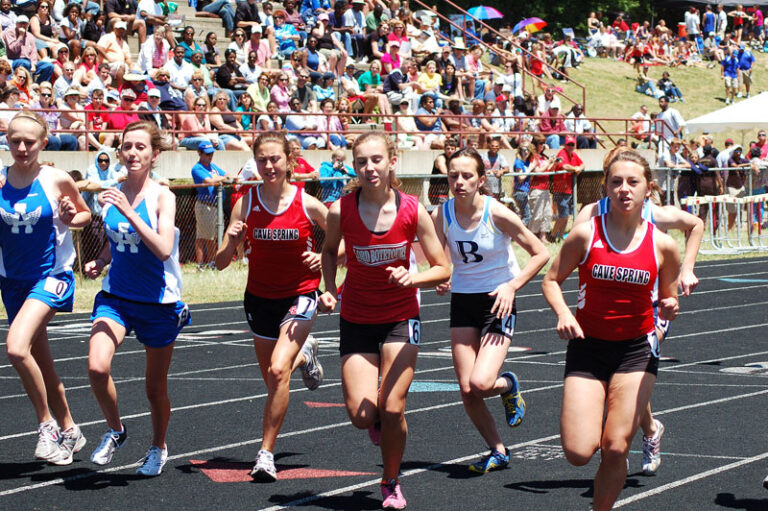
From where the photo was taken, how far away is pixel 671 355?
11.5 m

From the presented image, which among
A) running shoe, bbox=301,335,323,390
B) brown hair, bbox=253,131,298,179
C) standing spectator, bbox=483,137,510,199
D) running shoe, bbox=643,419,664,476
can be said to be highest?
brown hair, bbox=253,131,298,179

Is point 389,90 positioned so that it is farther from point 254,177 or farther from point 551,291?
point 551,291

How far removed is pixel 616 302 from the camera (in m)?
5.48

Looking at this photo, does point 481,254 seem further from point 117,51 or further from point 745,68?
point 745,68

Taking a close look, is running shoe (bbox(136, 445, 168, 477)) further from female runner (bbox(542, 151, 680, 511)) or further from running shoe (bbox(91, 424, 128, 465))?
female runner (bbox(542, 151, 680, 511))

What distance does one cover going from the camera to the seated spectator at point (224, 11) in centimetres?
2406

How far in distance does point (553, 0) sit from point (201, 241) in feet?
127

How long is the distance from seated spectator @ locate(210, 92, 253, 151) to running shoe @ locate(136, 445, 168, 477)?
13027 mm

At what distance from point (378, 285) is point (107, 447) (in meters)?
1.80

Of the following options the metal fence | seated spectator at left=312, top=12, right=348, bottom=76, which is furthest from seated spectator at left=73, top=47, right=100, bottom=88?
seated spectator at left=312, top=12, right=348, bottom=76

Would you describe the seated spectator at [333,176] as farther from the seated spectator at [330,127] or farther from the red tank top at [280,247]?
the red tank top at [280,247]

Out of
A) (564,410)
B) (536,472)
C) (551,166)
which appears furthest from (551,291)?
(551,166)

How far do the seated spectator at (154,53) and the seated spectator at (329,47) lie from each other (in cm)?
465

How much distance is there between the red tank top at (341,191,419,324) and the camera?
20.5ft
